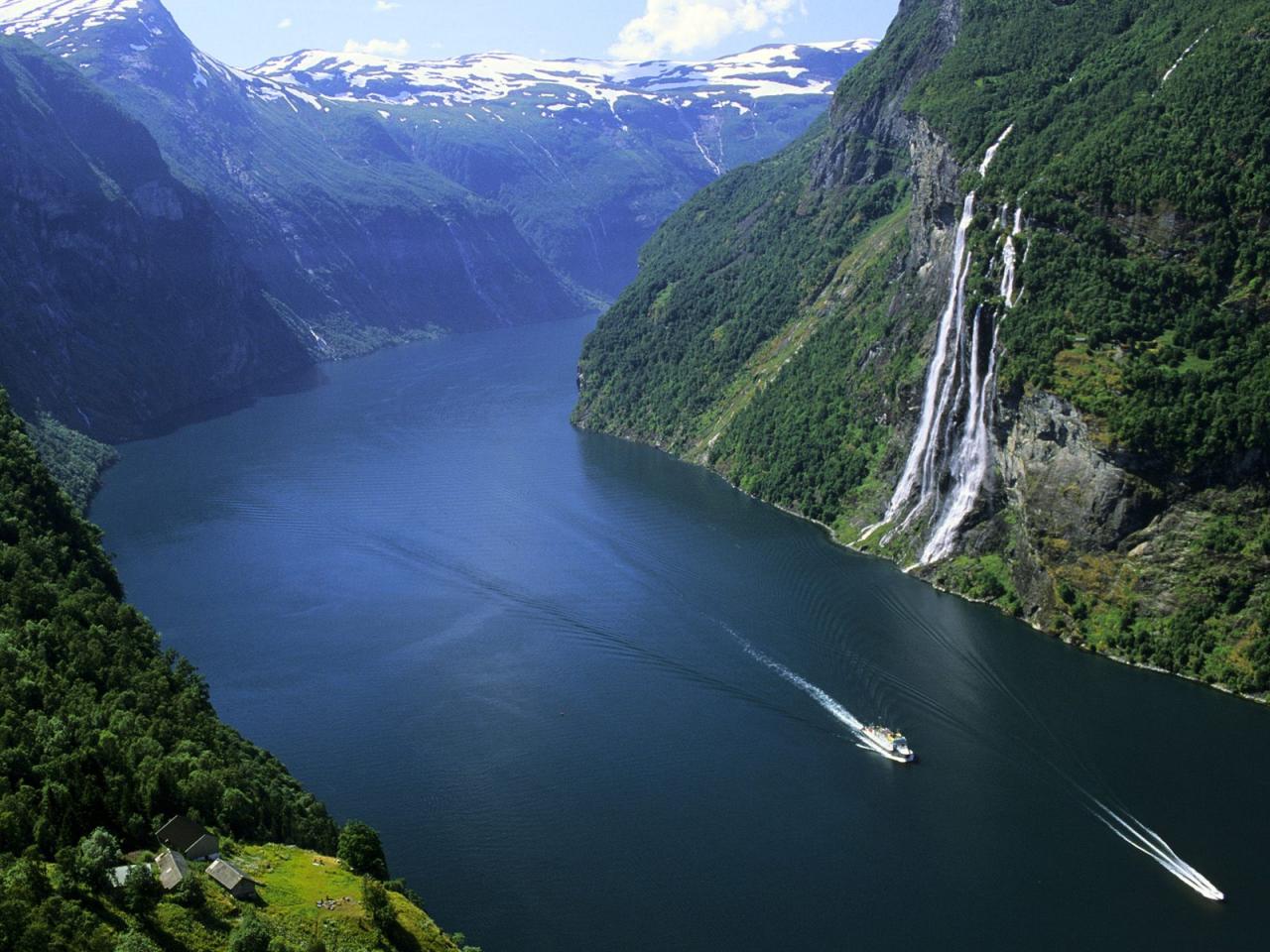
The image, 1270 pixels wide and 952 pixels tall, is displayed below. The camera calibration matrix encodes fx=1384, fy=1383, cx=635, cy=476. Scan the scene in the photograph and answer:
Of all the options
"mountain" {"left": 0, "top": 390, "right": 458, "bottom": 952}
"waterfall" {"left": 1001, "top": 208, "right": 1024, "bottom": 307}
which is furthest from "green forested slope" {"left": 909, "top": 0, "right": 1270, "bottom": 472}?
"mountain" {"left": 0, "top": 390, "right": 458, "bottom": 952}

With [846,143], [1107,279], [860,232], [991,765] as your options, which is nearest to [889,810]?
[991,765]

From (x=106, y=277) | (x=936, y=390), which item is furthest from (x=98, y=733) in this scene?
(x=106, y=277)

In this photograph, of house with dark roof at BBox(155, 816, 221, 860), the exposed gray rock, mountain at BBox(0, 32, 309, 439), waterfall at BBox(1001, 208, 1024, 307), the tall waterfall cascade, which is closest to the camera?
Result: house with dark roof at BBox(155, 816, 221, 860)

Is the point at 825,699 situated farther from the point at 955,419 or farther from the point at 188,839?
the point at 188,839

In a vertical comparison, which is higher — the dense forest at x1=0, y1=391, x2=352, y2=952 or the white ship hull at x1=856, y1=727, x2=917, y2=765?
the white ship hull at x1=856, y1=727, x2=917, y2=765

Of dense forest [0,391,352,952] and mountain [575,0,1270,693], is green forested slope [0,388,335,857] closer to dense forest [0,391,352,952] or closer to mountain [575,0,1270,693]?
dense forest [0,391,352,952]

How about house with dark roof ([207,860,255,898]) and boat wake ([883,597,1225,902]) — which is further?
boat wake ([883,597,1225,902])
